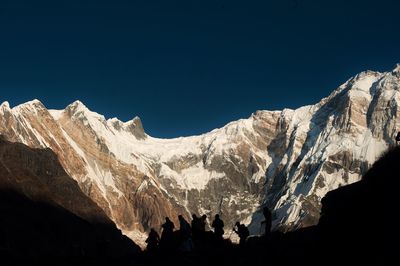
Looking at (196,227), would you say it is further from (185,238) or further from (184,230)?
(185,238)

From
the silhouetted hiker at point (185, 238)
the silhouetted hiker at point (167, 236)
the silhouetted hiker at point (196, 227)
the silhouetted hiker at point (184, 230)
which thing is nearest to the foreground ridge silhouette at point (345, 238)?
the silhouetted hiker at point (185, 238)

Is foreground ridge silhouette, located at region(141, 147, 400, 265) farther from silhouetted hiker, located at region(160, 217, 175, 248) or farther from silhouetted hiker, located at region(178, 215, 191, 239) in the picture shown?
silhouetted hiker, located at region(160, 217, 175, 248)

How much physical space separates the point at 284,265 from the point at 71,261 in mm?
17786

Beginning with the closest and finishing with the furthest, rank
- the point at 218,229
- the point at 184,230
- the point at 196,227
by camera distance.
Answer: the point at 218,229 → the point at 196,227 → the point at 184,230

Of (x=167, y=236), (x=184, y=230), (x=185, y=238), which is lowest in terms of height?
(x=185, y=238)

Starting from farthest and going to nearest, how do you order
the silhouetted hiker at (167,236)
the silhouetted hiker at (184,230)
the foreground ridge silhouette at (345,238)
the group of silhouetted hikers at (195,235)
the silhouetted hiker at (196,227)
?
the silhouetted hiker at (167,236) → the silhouetted hiker at (184,230) → the silhouetted hiker at (196,227) → the group of silhouetted hikers at (195,235) → the foreground ridge silhouette at (345,238)

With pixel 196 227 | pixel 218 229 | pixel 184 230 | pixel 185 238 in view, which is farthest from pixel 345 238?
pixel 184 230

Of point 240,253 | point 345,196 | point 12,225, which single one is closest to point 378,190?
point 345,196

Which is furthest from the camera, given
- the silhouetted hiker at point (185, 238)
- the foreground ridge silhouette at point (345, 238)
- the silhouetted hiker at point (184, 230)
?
the silhouetted hiker at point (184, 230)

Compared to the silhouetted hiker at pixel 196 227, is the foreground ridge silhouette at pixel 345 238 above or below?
below

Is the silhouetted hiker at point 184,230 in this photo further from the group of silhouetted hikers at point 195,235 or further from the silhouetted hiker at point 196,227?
the silhouetted hiker at point 196,227

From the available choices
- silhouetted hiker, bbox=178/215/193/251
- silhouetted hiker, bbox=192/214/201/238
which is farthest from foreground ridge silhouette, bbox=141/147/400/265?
silhouetted hiker, bbox=192/214/201/238

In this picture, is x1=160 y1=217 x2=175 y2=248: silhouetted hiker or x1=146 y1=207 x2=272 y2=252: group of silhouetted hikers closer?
x1=146 y1=207 x2=272 y2=252: group of silhouetted hikers

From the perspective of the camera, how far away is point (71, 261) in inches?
2562
